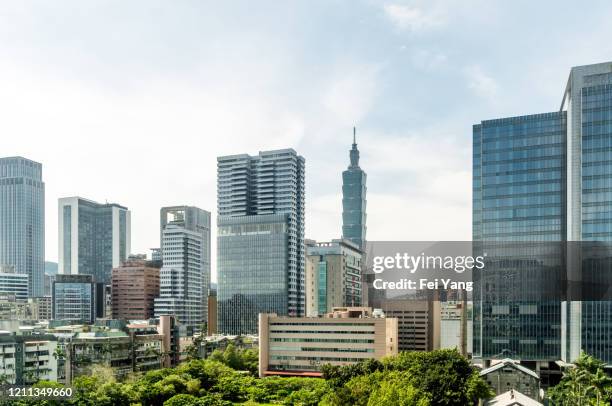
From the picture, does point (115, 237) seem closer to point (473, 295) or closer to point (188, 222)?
point (188, 222)

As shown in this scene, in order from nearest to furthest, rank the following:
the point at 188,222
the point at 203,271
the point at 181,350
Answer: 1. the point at 181,350
2. the point at 203,271
3. the point at 188,222

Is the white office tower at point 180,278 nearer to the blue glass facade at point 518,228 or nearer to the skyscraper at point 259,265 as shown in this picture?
the skyscraper at point 259,265

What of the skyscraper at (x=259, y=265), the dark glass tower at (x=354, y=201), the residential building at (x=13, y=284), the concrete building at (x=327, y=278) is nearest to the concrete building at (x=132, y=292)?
the residential building at (x=13, y=284)

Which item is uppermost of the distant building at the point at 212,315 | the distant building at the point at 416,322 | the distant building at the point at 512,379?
the distant building at the point at 512,379

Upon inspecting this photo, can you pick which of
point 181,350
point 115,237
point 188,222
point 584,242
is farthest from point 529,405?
point 115,237

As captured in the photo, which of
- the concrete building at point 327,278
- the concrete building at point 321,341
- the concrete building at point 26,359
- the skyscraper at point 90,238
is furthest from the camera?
the skyscraper at point 90,238

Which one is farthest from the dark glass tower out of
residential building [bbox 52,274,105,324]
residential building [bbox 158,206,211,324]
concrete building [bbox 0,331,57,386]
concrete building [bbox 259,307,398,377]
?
concrete building [bbox 0,331,57,386]

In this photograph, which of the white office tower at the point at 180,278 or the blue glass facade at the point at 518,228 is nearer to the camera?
the blue glass facade at the point at 518,228
